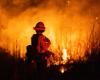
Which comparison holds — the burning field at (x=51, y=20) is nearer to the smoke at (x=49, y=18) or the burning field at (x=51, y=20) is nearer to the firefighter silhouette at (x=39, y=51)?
the smoke at (x=49, y=18)

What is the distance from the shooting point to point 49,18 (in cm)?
1656

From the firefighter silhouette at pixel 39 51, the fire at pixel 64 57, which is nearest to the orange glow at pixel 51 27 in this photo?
the fire at pixel 64 57

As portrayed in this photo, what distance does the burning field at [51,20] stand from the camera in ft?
48.9

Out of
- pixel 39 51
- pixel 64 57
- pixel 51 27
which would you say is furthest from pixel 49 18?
pixel 39 51

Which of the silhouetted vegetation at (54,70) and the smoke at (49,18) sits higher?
the smoke at (49,18)

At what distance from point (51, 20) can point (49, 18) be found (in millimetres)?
192

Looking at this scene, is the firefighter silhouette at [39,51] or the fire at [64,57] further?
the fire at [64,57]

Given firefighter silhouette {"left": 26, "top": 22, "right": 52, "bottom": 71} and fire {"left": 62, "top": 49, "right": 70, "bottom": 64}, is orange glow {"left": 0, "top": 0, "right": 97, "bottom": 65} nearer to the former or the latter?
fire {"left": 62, "top": 49, "right": 70, "bottom": 64}

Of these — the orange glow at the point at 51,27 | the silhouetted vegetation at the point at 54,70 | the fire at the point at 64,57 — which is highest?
the orange glow at the point at 51,27

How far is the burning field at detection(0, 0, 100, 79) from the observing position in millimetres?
14914

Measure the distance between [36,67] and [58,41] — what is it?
160cm

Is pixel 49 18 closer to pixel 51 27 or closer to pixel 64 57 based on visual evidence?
pixel 51 27

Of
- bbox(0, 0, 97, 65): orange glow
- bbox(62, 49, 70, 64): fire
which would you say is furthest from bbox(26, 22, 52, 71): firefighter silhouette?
bbox(0, 0, 97, 65): orange glow

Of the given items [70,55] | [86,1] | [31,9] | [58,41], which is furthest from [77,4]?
[70,55]
